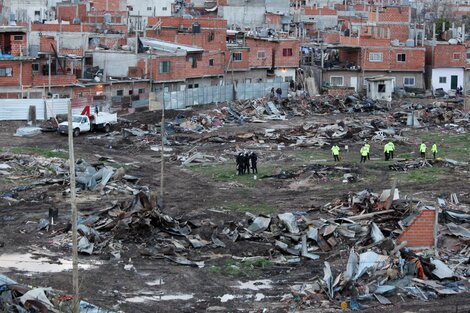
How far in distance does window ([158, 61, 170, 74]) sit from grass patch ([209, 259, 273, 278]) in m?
36.6

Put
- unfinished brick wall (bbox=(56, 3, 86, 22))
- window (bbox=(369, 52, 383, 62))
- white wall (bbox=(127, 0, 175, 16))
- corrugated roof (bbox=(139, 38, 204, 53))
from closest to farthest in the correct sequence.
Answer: corrugated roof (bbox=(139, 38, 204, 53))
window (bbox=(369, 52, 383, 62))
unfinished brick wall (bbox=(56, 3, 86, 22))
white wall (bbox=(127, 0, 175, 16))

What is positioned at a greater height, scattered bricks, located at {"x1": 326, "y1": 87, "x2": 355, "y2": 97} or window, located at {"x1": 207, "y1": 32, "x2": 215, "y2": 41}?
window, located at {"x1": 207, "y1": 32, "x2": 215, "y2": 41}

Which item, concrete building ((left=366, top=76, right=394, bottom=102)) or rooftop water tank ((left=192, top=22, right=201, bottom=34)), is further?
rooftop water tank ((left=192, top=22, right=201, bottom=34))

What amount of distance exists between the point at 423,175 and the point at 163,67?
26726mm

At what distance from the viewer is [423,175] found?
3797cm

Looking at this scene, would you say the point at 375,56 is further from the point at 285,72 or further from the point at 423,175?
the point at 423,175

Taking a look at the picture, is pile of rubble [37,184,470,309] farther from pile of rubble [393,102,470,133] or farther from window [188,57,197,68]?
window [188,57,197,68]

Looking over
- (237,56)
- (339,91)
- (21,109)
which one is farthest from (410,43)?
(21,109)

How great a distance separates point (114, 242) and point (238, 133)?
2401 cm

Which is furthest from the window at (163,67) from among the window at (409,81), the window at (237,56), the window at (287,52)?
the window at (409,81)

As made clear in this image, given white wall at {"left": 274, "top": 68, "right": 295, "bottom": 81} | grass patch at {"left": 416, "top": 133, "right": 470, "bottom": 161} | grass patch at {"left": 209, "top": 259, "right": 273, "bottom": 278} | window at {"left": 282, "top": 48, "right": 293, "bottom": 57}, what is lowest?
grass patch at {"left": 416, "top": 133, "right": 470, "bottom": 161}

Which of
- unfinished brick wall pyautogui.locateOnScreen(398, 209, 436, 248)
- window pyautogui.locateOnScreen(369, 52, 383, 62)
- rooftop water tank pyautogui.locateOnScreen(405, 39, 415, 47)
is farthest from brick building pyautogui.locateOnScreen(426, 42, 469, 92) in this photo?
unfinished brick wall pyautogui.locateOnScreen(398, 209, 436, 248)

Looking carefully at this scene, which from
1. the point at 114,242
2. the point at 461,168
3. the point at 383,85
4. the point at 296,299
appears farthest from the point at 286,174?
the point at 383,85

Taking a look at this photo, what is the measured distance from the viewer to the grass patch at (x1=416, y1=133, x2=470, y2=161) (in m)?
44.6
